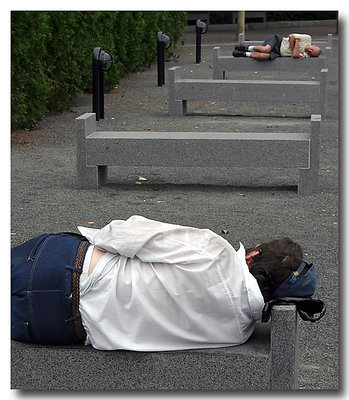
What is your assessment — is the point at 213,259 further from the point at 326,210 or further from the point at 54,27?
the point at 54,27

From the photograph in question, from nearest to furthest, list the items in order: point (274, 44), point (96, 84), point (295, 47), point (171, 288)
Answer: point (171, 288), point (96, 84), point (274, 44), point (295, 47)

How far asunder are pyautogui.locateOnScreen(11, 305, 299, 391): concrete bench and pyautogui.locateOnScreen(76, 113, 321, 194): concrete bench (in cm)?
450

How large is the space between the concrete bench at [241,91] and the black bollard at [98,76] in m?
1.08

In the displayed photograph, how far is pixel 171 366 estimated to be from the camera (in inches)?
129

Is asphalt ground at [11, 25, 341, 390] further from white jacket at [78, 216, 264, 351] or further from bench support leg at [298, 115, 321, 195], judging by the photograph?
white jacket at [78, 216, 264, 351]

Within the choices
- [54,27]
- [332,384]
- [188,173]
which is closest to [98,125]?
[54,27]

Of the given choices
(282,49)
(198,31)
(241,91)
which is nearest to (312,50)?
(282,49)

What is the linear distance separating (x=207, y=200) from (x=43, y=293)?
14.3 feet

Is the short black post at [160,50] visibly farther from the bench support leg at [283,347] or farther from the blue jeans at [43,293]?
the bench support leg at [283,347]

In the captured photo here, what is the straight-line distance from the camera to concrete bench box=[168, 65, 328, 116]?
1248cm

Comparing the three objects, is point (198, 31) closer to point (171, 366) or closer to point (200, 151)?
point (200, 151)

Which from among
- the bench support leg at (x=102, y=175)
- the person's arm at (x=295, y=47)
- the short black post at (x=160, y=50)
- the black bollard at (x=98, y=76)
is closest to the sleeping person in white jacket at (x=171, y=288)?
the bench support leg at (x=102, y=175)

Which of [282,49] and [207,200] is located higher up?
[282,49]

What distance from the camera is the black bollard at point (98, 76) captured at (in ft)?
39.4
